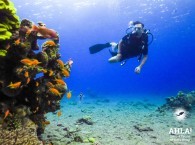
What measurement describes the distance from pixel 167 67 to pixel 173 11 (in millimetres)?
153993

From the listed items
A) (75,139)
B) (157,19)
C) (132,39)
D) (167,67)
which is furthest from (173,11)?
(167,67)

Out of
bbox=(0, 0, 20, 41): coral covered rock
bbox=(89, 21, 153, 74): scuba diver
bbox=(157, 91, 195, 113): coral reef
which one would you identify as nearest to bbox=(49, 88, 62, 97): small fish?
bbox=(0, 0, 20, 41): coral covered rock

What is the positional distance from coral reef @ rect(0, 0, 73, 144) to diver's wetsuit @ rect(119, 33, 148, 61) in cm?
512

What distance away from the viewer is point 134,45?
10922mm

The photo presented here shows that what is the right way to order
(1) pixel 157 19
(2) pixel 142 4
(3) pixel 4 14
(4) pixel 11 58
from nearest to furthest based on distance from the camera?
(3) pixel 4 14
(4) pixel 11 58
(2) pixel 142 4
(1) pixel 157 19

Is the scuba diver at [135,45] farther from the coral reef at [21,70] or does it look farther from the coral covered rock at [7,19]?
the coral covered rock at [7,19]

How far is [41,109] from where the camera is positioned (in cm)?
709

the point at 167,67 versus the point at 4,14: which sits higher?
the point at 167,67

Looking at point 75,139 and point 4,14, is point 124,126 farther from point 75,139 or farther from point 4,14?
point 4,14

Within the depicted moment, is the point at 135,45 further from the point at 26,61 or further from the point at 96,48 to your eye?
the point at 26,61

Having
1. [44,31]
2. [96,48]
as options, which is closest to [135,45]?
[96,48]

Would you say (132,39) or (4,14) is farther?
(132,39)

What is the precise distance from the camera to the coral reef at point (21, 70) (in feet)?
17.7

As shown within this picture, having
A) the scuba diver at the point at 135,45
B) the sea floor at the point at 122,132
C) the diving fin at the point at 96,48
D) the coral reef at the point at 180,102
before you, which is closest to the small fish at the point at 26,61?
the sea floor at the point at 122,132
